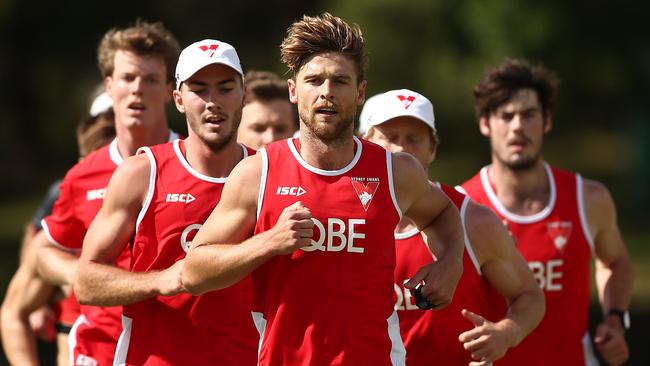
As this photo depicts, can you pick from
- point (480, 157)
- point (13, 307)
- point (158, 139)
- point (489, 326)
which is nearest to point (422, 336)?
point (489, 326)

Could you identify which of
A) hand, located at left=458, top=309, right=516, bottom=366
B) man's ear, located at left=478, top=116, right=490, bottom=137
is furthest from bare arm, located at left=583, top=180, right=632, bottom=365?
hand, located at left=458, top=309, right=516, bottom=366

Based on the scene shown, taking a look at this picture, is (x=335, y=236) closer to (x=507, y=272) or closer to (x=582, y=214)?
(x=507, y=272)

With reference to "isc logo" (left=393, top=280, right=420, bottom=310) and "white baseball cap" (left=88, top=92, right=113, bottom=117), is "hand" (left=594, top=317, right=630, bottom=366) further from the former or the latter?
"white baseball cap" (left=88, top=92, right=113, bottom=117)

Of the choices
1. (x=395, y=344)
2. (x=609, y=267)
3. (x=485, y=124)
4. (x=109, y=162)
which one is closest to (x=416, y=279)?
(x=395, y=344)

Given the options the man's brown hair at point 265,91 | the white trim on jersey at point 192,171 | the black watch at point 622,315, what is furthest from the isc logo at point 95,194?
the black watch at point 622,315

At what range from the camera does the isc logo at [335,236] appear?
5430 millimetres

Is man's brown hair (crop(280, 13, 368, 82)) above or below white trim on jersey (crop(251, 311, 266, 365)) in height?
above

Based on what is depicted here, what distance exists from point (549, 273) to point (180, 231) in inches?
115

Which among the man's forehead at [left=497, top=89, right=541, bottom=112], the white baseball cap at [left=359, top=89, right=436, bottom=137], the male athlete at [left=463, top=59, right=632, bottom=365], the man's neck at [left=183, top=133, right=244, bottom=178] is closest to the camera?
the man's neck at [left=183, top=133, right=244, bottom=178]

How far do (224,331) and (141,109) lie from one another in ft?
6.60

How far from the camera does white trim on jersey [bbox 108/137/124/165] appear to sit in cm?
767

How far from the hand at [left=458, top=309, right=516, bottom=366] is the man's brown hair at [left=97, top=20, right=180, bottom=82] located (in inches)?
105

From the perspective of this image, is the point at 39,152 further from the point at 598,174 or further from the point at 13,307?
the point at 13,307

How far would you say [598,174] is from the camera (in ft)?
111
